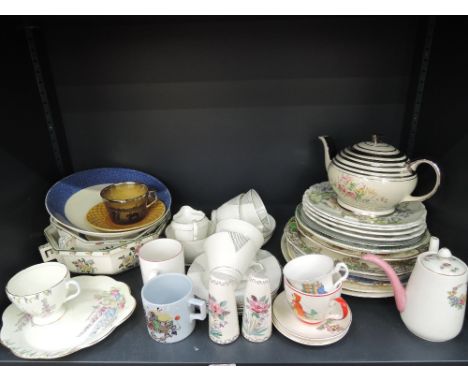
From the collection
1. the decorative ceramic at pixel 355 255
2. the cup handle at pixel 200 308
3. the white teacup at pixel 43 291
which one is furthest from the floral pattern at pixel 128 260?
the decorative ceramic at pixel 355 255

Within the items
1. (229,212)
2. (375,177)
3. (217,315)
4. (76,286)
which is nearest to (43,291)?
(76,286)

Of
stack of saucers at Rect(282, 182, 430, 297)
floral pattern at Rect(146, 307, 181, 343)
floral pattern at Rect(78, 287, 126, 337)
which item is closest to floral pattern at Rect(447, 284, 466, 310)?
stack of saucers at Rect(282, 182, 430, 297)

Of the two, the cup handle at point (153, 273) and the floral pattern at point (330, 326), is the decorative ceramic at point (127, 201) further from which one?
the floral pattern at point (330, 326)

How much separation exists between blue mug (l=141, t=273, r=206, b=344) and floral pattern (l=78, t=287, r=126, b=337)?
3.1 inches

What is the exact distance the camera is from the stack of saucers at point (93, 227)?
0.77 metres

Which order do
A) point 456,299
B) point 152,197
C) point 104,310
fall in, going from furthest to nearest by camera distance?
point 152,197, point 104,310, point 456,299

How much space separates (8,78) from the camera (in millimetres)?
746

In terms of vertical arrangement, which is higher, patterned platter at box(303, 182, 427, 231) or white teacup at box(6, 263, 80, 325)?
patterned platter at box(303, 182, 427, 231)

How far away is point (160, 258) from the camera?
0.74 m

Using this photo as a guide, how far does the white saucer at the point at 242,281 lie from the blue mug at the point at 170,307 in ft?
0.19

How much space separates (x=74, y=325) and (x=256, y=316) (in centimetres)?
32

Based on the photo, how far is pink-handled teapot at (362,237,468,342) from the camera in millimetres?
574

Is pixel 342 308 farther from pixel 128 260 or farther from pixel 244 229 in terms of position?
pixel 128 260

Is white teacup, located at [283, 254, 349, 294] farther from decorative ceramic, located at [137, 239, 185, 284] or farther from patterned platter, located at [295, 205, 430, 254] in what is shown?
decorative ceramic, located at [137, 239, 185, 284]
